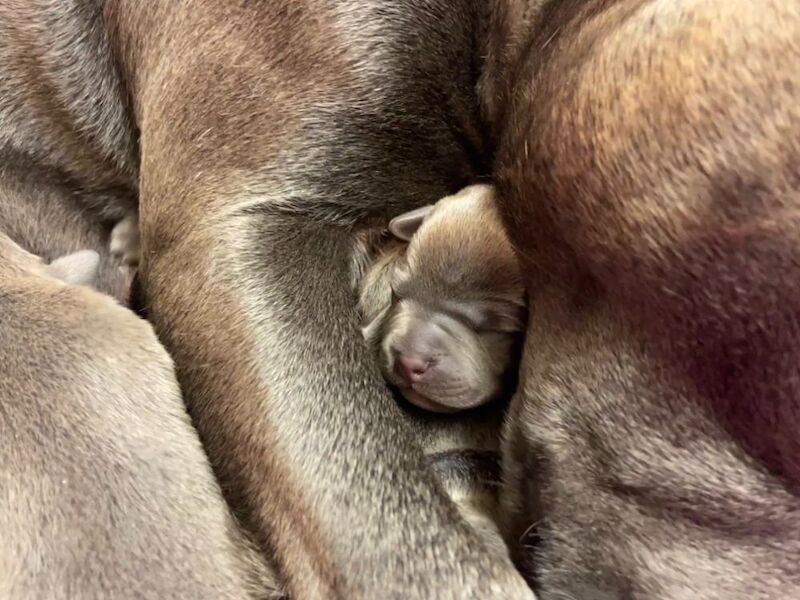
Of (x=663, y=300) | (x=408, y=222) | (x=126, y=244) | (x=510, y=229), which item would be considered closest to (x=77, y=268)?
(x=126, y=244)

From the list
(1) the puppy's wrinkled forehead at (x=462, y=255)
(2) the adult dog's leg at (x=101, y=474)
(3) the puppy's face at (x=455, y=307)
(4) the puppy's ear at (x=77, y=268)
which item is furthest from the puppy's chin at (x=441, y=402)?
(4) the puppy's ear at (x=77, y=268)

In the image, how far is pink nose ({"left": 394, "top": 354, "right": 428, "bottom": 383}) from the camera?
1344 millimetres

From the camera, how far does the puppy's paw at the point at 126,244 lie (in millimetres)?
1666

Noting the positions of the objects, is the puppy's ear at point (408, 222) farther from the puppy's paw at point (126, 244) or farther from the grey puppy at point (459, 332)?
the puppy's paw at point (126, 244)

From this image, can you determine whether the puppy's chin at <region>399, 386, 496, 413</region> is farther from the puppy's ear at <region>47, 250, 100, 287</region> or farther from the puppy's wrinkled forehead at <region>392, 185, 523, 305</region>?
the puppy's ear at <region>47, 250, 100, 287</region>

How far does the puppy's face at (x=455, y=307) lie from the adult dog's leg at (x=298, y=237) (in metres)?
0.08

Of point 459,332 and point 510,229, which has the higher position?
point 510,229

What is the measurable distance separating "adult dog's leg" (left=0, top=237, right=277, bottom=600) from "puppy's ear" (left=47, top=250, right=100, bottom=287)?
145 mm

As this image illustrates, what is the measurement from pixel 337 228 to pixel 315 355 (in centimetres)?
21

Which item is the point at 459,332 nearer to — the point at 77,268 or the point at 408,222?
the point at 408,222

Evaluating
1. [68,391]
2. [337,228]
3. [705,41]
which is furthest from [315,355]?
[705,41]

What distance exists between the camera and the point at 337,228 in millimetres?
1380

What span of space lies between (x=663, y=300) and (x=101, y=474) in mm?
703

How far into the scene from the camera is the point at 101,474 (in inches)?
47.0
